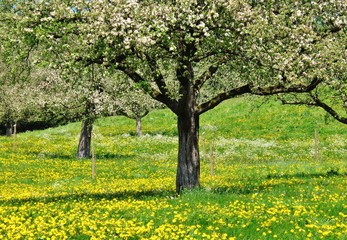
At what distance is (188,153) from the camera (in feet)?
59.2

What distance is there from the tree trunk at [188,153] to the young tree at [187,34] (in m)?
1.47

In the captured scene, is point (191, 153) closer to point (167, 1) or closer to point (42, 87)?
point (167, 1)

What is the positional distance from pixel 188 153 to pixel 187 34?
533 cm

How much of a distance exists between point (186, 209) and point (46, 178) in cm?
1490

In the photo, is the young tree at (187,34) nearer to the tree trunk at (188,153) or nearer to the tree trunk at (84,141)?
the tree trunk at (188,153)

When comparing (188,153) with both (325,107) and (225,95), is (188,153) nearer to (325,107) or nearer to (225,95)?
(225,95)

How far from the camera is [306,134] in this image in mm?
48156

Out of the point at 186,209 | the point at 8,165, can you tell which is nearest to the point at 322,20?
the point at 186,209

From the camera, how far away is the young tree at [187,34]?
14117 mm

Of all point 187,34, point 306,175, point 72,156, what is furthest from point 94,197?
point 72,156

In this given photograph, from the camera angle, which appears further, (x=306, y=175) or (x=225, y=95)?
(x=306, y=175)

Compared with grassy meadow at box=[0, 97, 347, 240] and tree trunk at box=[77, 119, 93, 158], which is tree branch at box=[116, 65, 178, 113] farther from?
tree trunk at box=[77, 119, 93, 158]

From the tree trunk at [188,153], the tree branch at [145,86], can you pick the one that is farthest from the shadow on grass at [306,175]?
the tree branch at [145,86]

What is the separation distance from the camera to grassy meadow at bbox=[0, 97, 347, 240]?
11.9m
